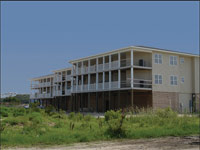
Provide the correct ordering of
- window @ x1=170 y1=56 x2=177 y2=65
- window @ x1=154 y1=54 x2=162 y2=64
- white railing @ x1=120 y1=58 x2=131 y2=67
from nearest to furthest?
1. window @ x1=154 y1=54 x2=162 y2=64
2. white railing @ x1=120 y1=58 x2=131 y2=67
3. window @ x1=170 y1=56 x2=177 y2=65

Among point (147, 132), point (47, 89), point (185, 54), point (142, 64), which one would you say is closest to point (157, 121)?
point (147, 132)

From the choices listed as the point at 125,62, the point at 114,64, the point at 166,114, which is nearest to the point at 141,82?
the point at 125,62

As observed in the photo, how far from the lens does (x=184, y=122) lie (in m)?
17.2

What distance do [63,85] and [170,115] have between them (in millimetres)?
46966

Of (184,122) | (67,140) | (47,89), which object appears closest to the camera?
(67,140)

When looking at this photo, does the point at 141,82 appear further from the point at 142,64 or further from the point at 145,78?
the point at 142,64

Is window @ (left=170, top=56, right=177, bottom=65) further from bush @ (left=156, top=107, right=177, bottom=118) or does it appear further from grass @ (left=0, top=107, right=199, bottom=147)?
bush @ (left=156, top=107, right=177, bottom=118)

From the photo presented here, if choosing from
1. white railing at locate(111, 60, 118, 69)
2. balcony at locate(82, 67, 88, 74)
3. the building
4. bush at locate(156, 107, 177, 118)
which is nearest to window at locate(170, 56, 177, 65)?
the building

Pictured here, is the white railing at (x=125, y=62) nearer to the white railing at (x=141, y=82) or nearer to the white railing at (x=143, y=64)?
the white railing at (x=143, y=64)

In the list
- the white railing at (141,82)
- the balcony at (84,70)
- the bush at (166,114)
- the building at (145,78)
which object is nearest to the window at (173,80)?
the building at (145,78)

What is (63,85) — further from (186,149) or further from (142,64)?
(186,149)

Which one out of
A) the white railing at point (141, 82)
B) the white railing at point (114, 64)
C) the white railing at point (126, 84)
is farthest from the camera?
the white railing at point (114, 64)

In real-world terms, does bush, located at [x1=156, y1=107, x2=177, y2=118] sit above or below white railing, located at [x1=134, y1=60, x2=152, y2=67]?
below

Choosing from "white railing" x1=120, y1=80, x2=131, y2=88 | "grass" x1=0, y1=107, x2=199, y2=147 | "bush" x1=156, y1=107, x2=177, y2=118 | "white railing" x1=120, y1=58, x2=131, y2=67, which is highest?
"white railing" x1=120, y1=58, x2=131, y2=67
